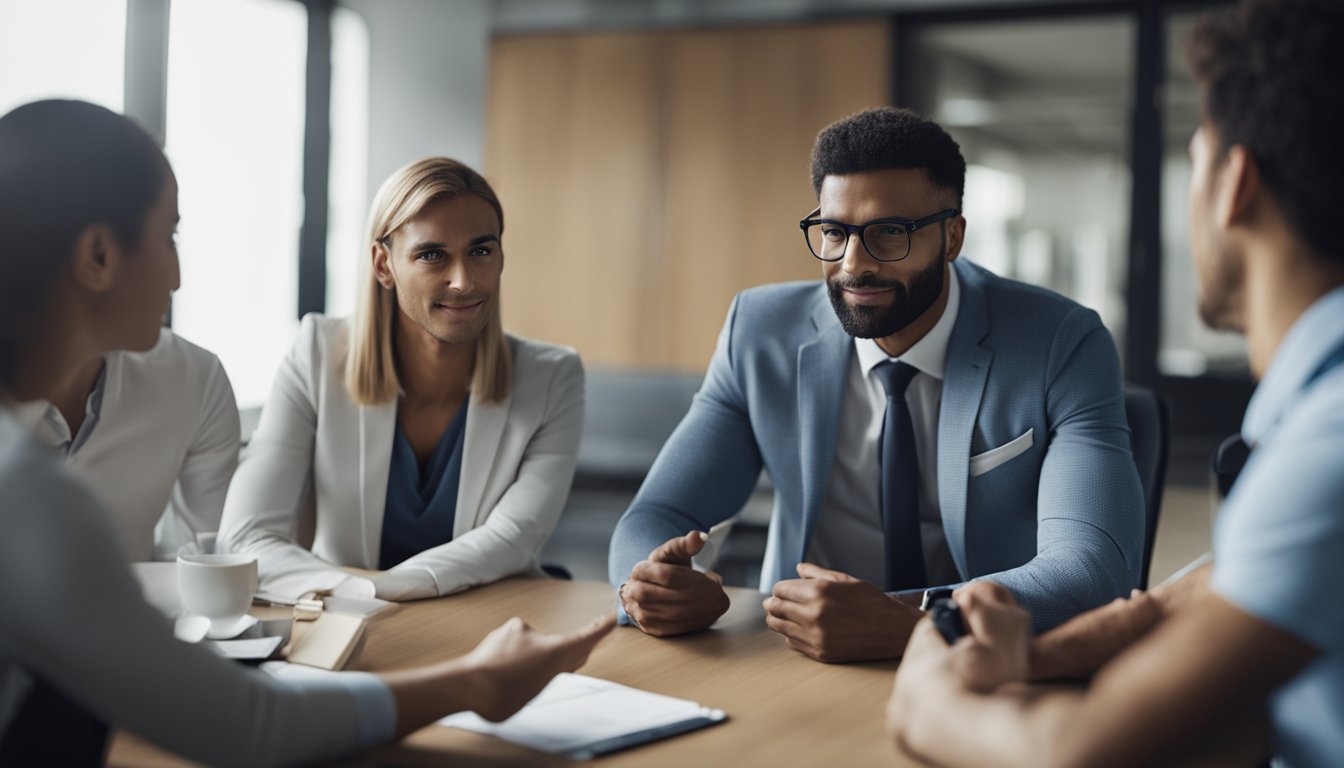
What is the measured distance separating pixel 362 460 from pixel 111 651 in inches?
48.5

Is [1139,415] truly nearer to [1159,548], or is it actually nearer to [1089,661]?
[1089,661]

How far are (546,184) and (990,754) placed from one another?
4.79m

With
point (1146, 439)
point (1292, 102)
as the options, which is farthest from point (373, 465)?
point (1292, 102)

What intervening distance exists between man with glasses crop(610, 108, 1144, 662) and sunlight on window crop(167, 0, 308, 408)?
9.31ft

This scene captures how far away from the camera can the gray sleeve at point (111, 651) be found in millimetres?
930

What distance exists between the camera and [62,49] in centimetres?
373

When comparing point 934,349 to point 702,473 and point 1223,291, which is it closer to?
point 702,473

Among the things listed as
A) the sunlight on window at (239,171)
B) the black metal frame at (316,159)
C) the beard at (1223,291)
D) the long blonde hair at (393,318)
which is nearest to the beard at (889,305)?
the long blonde hair at (393,318)

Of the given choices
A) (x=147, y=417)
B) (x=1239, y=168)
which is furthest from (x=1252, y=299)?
(x=147, y=417)

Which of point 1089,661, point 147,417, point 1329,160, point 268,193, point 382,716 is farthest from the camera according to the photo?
point 268,193

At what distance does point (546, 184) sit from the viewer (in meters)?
5.58

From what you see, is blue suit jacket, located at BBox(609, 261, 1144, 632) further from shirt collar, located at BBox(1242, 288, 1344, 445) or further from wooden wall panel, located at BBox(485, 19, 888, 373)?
wooden wall panel, located at BBox(485, 19, 888, 373)

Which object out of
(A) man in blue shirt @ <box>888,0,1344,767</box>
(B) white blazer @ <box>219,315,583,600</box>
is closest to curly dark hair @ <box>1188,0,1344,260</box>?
(A) man in blue shirt @ <box>888,0,1344,767</box>

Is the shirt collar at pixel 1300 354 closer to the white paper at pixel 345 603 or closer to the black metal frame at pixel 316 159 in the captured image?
the white paper at pixel 345 603
